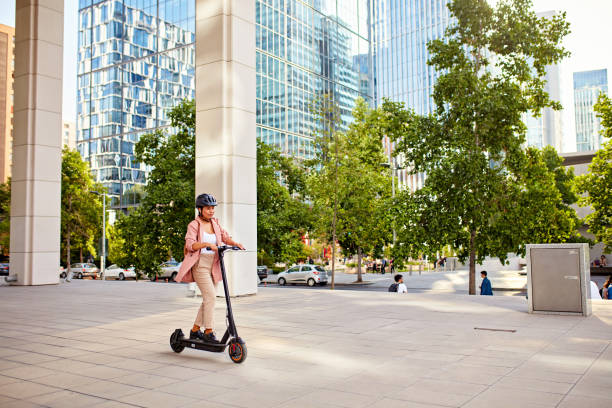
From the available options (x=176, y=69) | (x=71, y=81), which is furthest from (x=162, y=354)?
(x=71, y=81)

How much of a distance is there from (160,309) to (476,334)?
6.99 metres

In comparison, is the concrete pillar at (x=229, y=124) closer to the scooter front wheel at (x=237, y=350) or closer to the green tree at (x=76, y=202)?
the scooter front wheel at (x=237, y=350)

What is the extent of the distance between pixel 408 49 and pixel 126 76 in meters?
77.4

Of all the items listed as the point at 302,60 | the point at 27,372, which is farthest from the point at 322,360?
the point at 302,60

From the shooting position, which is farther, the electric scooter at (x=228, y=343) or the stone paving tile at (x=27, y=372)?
the electric scooter at (x=228, y=343)

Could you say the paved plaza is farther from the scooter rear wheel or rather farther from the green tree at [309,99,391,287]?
the green tree at [309,99,391,287]

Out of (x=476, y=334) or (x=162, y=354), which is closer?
(x=162, y=354)

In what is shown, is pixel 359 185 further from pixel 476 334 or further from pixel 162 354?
pixel 162 354

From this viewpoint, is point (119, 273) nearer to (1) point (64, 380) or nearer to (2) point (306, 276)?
(2) point (306, 276)

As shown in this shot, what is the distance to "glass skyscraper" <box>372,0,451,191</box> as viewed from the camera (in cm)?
12069

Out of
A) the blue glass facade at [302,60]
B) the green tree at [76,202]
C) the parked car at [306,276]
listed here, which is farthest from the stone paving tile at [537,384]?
the blue glass facade at [302,60]

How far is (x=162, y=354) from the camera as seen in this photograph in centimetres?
692

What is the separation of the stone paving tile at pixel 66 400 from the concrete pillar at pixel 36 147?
16309 mm

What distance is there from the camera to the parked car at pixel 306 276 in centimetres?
3712
